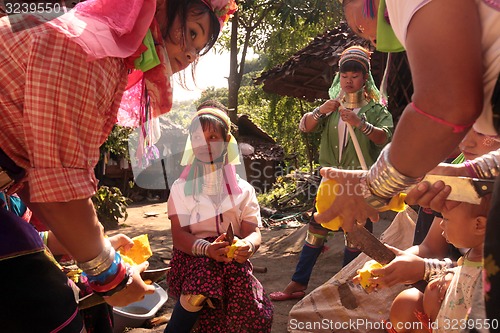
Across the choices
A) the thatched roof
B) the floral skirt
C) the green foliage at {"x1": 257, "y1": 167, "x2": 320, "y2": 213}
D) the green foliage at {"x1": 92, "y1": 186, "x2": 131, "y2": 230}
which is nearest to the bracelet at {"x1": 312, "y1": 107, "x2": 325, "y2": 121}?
the floral skirt

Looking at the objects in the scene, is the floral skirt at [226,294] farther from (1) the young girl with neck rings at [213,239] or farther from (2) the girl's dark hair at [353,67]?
(2) the girl's dark hair at [353,67]

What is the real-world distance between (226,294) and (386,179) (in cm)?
184

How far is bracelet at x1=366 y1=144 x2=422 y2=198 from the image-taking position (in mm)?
1285

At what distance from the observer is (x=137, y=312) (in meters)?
3.86

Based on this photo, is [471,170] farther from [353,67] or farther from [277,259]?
[277,259]

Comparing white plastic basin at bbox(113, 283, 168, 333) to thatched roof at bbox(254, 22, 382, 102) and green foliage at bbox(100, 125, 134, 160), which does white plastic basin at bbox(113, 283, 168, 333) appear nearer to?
thatched roof at bbox(254, 22, 382, 102)

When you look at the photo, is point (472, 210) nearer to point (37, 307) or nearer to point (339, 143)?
point (37, 307)

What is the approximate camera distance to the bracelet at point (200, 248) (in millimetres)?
2910

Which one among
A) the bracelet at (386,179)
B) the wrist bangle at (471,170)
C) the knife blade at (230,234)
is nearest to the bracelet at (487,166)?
the wrist bangle at (471,170)

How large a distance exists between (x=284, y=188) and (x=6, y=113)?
11679 mm

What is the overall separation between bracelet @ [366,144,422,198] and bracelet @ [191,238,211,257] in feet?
5.39

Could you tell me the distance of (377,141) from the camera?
389 cm

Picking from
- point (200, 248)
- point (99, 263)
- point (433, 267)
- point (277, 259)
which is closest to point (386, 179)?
point (99, 263)

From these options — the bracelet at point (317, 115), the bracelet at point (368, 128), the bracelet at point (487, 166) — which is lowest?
the bracelet at point (368, 128)
